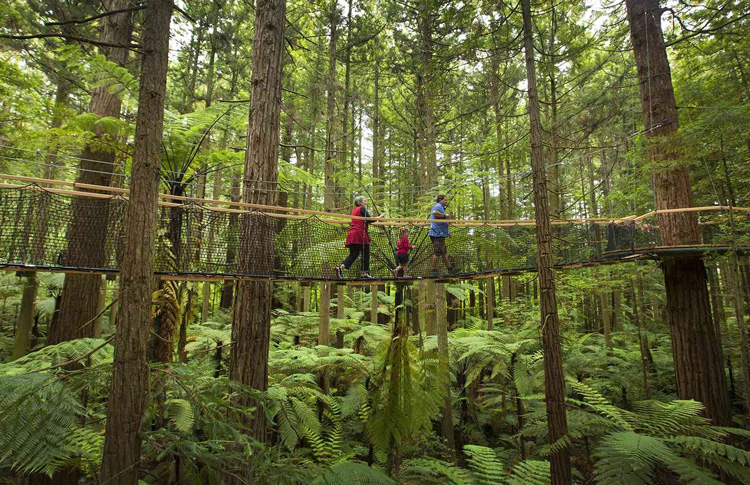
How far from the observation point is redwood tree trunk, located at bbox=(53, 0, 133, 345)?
3885 millimetres

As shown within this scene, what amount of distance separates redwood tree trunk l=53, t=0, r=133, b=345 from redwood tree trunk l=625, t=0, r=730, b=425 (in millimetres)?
6608

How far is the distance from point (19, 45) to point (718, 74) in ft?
43.8

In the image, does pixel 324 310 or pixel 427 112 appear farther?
pixel 427 112


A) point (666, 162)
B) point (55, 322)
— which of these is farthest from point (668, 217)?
point (55, 322)

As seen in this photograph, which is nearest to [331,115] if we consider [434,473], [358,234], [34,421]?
[358,234]

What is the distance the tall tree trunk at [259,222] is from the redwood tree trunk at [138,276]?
1539 mm

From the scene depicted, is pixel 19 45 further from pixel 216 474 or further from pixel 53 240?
pixel 216 474

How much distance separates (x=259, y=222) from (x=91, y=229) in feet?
6.50

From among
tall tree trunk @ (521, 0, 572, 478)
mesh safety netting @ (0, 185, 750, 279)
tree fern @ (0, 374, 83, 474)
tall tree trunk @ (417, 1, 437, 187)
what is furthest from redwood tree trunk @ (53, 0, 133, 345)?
tall tree trunk @ (417, 1, 437, 187)

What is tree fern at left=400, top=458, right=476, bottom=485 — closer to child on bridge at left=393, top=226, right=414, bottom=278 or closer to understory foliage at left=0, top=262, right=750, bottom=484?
understory foliage at left=0, top=262, right=750, bottom=484

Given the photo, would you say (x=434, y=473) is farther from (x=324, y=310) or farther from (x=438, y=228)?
(x=438, y=228)

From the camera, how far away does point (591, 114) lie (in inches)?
447

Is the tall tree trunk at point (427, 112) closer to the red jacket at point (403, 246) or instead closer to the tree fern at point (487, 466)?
the red jacket at point (403, 246)

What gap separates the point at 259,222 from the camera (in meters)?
3.86
